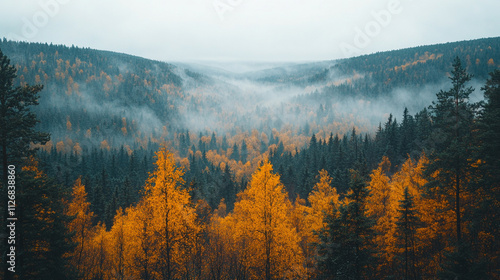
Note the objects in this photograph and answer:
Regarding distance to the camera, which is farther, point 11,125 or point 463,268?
point 463,268

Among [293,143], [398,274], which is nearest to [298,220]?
[398,274]

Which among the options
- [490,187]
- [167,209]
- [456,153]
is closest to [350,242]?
[456,153]

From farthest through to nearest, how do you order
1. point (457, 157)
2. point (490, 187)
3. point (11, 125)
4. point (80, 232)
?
1. point (80, 232)
2. point (457, 157)
3. point (490, 187)
4. point (11, 125)

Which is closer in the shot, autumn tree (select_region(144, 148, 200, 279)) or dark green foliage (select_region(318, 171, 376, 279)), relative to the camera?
autumn tree (select_region(144, 148, 200, 279))

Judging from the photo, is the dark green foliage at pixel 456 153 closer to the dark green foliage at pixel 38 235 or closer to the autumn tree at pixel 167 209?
the autumn tree at pixel 167 209

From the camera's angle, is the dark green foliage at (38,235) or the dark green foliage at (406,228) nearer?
the dark green foliage at (38,235)

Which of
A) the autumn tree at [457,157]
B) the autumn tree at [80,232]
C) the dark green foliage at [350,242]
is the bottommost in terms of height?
the autumn tree at [80,232]

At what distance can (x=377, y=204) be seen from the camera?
28.5m

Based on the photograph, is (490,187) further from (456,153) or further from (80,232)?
(80,232)

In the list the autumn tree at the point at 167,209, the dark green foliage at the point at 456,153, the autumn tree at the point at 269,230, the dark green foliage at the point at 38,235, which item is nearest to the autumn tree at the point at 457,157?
the dark green foliage at the point at 456,153

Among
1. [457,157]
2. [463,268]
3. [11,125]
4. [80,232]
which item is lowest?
[80,232]

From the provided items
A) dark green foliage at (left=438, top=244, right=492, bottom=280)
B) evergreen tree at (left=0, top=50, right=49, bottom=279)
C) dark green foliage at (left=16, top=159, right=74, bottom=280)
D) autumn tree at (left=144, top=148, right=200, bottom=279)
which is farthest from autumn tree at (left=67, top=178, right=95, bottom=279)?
dark green foliage at (left=438, top=244, right=492, bottom=280)

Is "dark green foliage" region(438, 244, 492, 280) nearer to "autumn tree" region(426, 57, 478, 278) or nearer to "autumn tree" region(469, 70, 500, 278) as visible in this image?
"autumn tree" region(426, 57, 478, 278)

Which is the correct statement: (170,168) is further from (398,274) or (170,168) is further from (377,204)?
(377,204)
